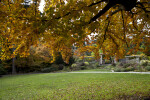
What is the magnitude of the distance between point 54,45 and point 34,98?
2.41 metres

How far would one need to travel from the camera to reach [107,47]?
245 inches

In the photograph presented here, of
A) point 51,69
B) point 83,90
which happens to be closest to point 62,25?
point 83,90

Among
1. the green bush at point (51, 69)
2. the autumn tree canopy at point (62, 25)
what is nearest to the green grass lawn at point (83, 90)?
the autumn tree canopy at point (62, 25)

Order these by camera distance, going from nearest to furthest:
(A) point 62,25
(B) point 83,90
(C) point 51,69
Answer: (A) point 62,25 → (B) point 83,90 → (C) point 51,69

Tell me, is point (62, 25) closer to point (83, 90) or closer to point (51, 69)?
point (83, 90)

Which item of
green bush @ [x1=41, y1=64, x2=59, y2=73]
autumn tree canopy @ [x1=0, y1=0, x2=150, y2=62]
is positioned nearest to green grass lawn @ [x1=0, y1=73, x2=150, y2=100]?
autumn tree canopy @ [x1=0, y1=0, x2=150, y2=62]

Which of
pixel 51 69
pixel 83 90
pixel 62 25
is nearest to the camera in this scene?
pixel 62 25

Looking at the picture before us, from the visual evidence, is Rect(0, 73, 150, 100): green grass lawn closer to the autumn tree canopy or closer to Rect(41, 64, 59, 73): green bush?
the autumn tree canopy

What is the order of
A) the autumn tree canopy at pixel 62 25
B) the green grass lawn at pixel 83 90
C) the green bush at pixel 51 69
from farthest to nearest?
the green bush at pixel 51 69 → the green grass lawn at pixel 83 90 → the autumn tree canopy at pixel 62 25

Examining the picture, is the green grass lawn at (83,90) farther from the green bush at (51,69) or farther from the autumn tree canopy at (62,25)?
the green bush at (51,69)

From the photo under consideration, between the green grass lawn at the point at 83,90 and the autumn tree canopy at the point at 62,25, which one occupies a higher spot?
the autumn tree canopy at the point at 62,25

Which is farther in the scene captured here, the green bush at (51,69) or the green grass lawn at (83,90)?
the green bush at (51,69)

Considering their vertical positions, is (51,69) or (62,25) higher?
(62,25)

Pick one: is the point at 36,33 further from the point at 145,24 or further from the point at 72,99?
the point at 145,24
